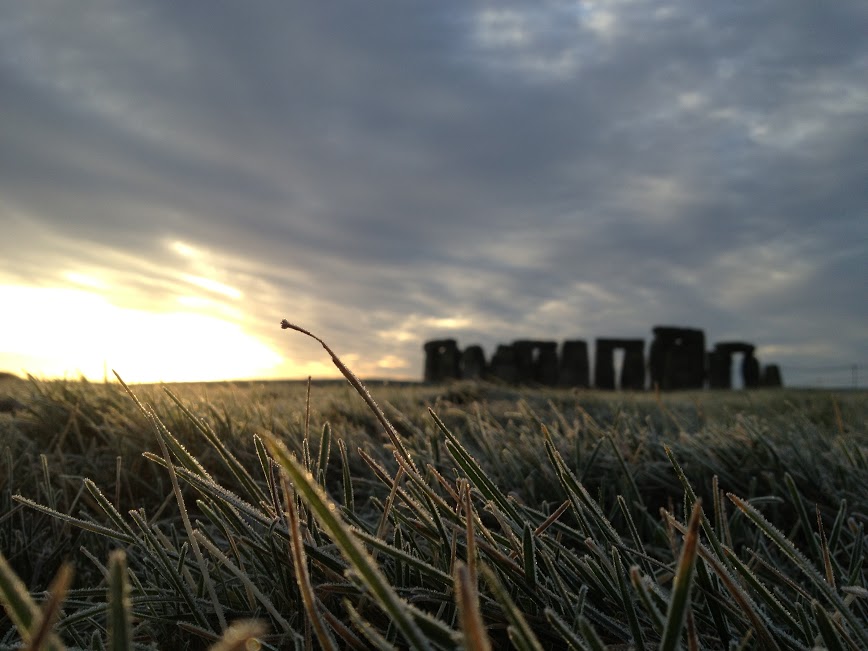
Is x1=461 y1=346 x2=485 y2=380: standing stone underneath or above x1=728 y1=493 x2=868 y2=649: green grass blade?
above

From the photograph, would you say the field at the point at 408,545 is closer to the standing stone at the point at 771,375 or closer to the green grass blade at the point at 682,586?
the green grass blade at the point at 682,586

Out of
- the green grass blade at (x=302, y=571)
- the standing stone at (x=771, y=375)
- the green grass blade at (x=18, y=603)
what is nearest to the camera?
the green grass blade at (x=18, y=603)

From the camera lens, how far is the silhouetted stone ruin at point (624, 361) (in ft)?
62.5

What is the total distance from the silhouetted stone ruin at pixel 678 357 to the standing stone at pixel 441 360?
5547 mm

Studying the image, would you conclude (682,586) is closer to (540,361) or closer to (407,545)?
(407,545)

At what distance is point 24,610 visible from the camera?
18.5 inches

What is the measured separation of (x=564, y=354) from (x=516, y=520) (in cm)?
1835

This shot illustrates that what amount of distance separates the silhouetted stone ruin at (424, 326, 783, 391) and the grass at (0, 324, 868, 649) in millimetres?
16268

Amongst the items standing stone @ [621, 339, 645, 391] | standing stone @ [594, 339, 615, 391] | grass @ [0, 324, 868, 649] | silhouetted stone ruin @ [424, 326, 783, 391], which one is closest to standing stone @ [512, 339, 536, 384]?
silhouetted stone ruin @ [424, 326, 783, 391]

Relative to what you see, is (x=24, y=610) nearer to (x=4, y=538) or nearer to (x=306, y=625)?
(x=306, y=625)

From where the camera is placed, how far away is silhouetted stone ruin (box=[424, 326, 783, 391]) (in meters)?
18.7

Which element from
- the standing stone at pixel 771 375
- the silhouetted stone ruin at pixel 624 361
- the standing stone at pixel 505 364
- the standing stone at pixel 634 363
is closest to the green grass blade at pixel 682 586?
the standing stone at pixel 505 364

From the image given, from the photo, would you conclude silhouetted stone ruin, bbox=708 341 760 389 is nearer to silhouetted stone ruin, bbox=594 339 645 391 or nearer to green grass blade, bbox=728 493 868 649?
silhouetted stone ruin, bbox=594 339 645 391

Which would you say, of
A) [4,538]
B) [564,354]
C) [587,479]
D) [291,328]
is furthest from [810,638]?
[564,354]
